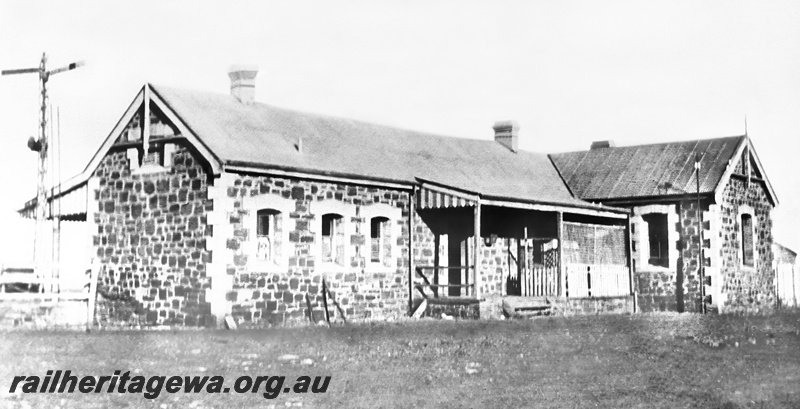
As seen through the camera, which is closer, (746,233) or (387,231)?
(387,231)

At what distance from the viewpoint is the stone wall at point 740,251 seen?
27.4 meters

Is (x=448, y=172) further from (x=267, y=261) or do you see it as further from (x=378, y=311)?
(x=267, y=261)

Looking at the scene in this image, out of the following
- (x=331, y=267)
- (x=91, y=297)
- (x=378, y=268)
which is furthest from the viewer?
(x=378, y=268)

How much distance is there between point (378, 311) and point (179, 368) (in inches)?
403

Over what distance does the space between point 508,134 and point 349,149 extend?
8294 mm

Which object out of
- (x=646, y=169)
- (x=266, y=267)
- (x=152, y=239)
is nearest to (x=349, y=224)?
(x=266, y=267)

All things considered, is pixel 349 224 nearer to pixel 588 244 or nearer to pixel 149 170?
pixel 149 170

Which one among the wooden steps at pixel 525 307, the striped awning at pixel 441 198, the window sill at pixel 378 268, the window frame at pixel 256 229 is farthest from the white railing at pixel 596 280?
the window frame at pixel 256 229

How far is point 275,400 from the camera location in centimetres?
1092

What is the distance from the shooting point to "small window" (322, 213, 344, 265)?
72.9ft

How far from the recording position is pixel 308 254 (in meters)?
21.4

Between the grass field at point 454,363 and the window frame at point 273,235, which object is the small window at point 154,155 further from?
the grass field at point 454,363

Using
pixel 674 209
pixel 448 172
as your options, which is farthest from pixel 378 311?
pixel 674 209

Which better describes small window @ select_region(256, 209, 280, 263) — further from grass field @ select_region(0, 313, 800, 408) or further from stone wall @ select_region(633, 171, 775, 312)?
stone wall @ select_region(633, 171, 775, 312)
